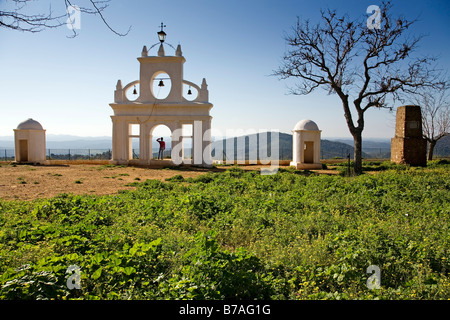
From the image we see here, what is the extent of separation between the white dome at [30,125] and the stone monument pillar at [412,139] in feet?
95.8

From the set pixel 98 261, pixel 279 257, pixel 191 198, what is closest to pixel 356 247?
pixel 279 257

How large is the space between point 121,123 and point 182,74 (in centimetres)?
620

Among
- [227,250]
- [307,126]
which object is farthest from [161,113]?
[227,250]

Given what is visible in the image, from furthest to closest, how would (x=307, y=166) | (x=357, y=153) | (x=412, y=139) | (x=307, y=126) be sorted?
1. (x=307, y=126)
2. (x=307, y=166)
3. (x=412, y=139)
4. (x=357, y=153)

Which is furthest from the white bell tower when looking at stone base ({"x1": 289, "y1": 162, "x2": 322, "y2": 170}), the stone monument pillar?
the stone monument pillar

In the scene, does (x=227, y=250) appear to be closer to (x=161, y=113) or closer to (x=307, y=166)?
(x=307, y=166)

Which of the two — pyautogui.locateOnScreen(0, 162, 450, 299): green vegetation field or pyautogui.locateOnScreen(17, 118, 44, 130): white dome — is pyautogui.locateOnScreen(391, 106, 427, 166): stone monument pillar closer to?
pyautogui.locateOnScreen(0, 162, 450, 299): green vegetation field

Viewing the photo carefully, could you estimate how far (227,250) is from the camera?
452cm

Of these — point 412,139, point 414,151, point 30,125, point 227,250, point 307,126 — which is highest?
point 30,125

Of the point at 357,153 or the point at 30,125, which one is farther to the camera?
the point at 30,125

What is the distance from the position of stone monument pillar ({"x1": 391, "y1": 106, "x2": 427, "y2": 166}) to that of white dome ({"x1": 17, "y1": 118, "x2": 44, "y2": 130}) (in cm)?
2921

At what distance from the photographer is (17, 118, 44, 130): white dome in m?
27.4

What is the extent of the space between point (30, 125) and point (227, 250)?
28.8m

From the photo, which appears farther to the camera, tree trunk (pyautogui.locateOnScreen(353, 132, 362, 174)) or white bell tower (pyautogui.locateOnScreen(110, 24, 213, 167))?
white bell tower (pyautogui.locateOnScreen(110, 24, 213, 167))
